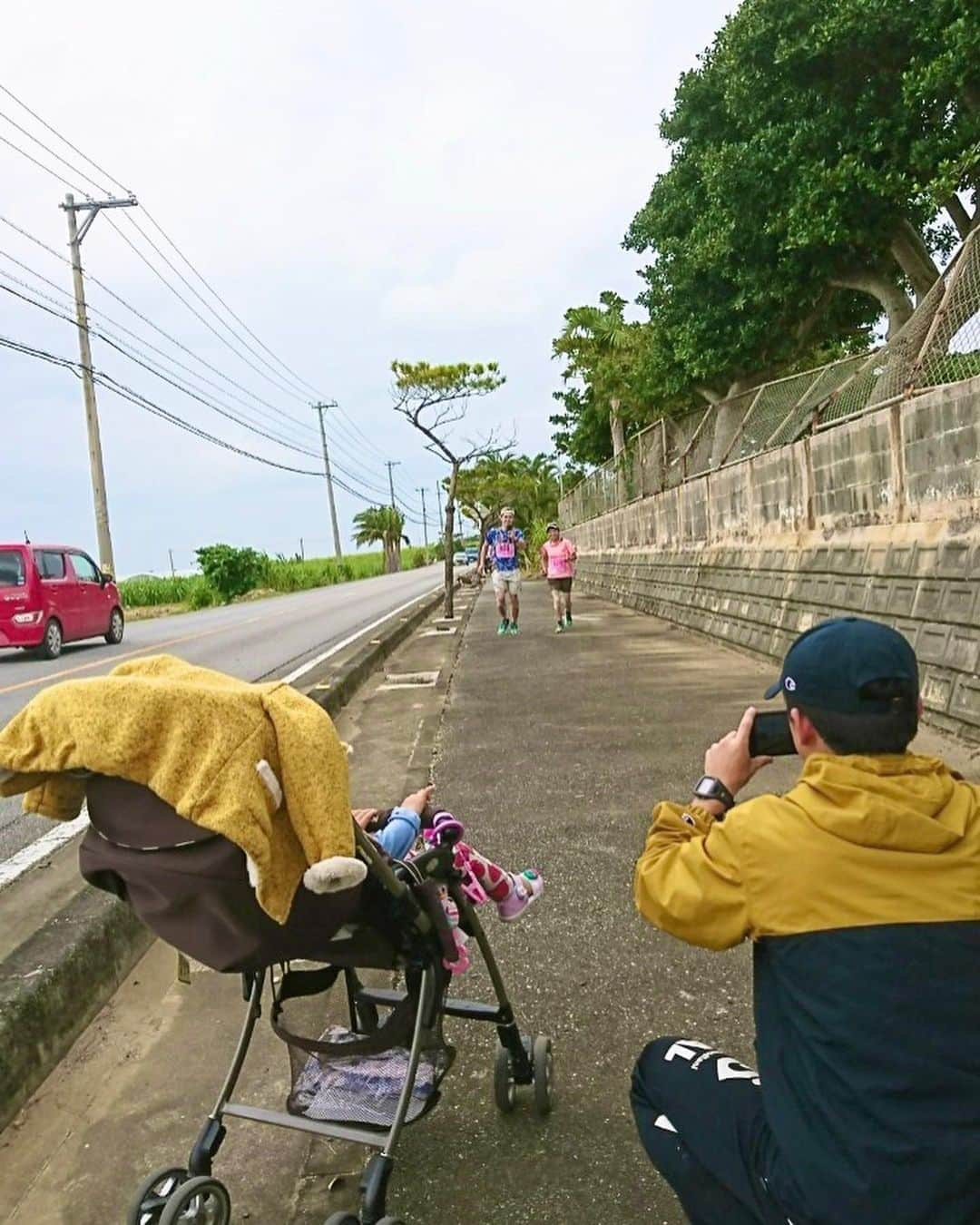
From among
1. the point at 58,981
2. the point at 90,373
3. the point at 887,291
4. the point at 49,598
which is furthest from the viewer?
the point at 90,373

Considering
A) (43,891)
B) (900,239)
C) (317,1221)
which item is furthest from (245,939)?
Result: (900,239)

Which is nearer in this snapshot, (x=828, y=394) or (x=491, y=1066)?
(x=491, y=1066)

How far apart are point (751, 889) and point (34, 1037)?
92.2 inches

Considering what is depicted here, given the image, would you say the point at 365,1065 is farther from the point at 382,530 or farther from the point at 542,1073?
the point at 382,530

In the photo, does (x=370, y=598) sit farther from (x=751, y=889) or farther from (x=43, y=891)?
(x=751, y=889)

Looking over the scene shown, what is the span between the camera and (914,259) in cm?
1636

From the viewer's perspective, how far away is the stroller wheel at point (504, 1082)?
2.55 metres

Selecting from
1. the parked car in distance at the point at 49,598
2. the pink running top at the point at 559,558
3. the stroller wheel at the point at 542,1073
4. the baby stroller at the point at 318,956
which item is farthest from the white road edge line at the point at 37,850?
the parked car in distance at the point at 49,598

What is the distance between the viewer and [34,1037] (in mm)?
2848

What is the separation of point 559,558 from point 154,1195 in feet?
38.1

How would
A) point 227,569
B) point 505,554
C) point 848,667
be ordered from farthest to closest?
point 227,569, point 505,554, point 848,667

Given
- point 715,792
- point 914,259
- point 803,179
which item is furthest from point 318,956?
point 914,259

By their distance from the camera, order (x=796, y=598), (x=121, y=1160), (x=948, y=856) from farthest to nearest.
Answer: (x=796, y=598) < (x=121, y=1160) < (x=948, y=856)

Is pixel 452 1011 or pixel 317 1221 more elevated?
pixel 452 1011
